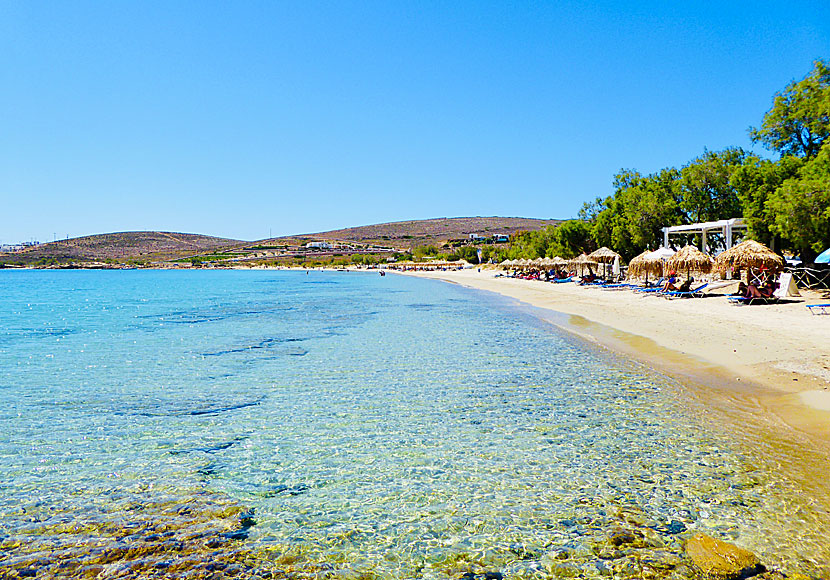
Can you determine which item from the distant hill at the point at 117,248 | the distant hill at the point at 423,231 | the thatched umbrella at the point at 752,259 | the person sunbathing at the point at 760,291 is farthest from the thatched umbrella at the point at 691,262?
the distant hill at the point at 117,248

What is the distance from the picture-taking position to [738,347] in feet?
37.3

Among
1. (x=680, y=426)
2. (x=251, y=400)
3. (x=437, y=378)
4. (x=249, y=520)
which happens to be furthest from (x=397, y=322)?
(x=249, y=520)

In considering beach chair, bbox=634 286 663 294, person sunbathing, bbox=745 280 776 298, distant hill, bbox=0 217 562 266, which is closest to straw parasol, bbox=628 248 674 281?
beach chair, bbox=634 286 663 294

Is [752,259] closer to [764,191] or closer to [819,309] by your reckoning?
[819,309]

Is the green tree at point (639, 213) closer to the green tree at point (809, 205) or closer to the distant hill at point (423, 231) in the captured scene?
the green tree at point (809, 205)

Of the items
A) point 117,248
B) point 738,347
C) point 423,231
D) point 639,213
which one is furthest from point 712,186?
point 117,248

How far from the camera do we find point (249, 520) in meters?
4.59

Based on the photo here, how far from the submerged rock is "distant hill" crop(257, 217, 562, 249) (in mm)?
135471

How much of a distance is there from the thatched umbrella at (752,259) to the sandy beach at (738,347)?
1366 mm

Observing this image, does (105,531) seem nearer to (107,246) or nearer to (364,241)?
(364,241)

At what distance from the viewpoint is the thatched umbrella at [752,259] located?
1959 cm

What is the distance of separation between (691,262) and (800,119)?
9.03 m

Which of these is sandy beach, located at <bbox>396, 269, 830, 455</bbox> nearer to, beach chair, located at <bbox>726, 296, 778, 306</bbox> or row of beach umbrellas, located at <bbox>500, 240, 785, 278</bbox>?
beach chair, located at <bbox>726, 296, 778, 306</bbox>

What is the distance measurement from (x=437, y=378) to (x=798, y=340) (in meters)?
7.76
